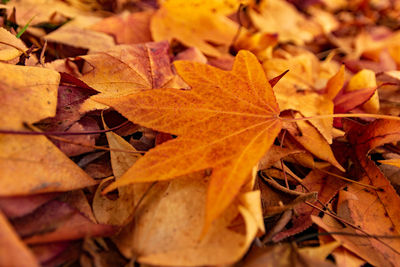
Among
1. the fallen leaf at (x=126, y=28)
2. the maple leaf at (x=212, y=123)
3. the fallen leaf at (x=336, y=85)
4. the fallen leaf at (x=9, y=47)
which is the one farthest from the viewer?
the fallen leaf at (x=126, y=28)

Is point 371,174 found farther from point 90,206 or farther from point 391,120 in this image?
point 90,206

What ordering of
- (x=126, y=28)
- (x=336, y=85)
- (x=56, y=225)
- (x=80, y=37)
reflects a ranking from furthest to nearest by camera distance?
(x=126, y=28) < (x=80, y=37) < (x=336, y=85) < (x=56, y=225)

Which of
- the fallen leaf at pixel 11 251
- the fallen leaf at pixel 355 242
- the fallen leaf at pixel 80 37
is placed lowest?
the fallen leaf at pixel 355 242

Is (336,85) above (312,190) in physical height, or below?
above

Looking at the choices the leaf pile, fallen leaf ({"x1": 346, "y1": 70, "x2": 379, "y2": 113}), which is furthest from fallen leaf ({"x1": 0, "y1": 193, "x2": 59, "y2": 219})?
fallen leaf ({"x1": 346, "y1": 70, "x2": 379, "y2": 113})

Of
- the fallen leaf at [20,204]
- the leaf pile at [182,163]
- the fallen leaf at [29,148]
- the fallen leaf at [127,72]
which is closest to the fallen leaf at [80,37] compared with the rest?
the leaf pile at [182,163]

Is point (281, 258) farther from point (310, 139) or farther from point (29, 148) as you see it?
point (29, 148)

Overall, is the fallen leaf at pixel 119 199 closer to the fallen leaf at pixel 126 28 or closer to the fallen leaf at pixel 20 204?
the fallen leaf at pixel 20 204

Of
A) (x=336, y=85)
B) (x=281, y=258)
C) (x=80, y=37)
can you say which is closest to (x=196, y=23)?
(x=80, y=37)

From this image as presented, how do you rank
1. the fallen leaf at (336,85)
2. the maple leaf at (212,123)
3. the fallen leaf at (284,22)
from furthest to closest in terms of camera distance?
1. the fallen leaf at (284,22)
2. the fallen leaf at (336,85)
3. the maple leaf at (212,123)
